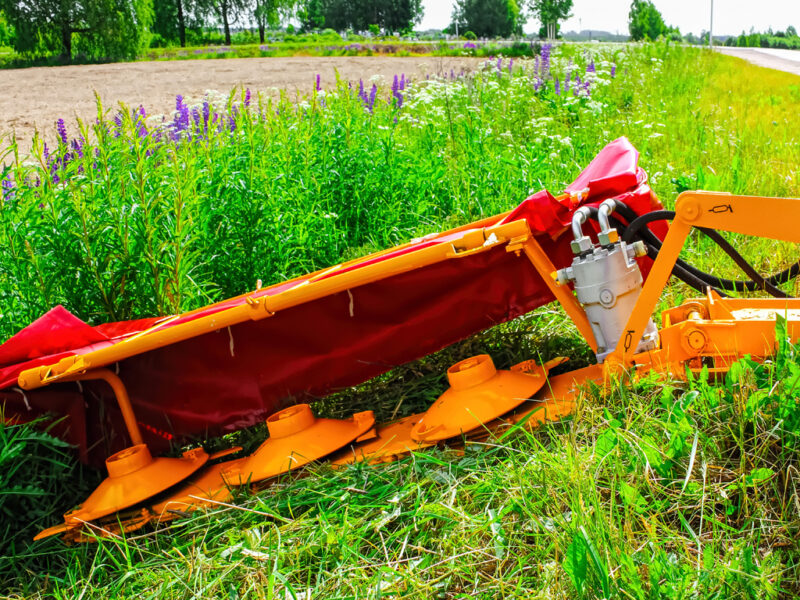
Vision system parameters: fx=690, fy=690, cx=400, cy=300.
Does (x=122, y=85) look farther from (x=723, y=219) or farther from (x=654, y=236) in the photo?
(x=723, y=219)

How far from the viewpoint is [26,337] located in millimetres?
2162

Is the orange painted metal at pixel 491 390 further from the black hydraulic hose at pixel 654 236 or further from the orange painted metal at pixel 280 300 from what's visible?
the black hydraulic hose at pixel 654 236

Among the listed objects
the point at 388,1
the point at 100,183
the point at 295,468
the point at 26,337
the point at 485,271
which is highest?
the point at 388,1

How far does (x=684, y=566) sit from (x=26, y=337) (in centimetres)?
195

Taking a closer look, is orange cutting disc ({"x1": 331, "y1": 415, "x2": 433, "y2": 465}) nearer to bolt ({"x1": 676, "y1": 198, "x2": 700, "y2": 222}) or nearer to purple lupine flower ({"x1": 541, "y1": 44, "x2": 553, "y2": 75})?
bolt ({"x1": 676, "y1": 198, "x2": 700, "y2": 222})

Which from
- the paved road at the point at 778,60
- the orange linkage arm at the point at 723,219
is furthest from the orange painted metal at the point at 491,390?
the paved road at the point at 778,60

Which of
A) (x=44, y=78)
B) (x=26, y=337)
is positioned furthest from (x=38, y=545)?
(x=44, y=78)

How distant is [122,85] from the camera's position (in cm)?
1148

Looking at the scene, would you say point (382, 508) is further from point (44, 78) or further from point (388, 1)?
point (388, 1)

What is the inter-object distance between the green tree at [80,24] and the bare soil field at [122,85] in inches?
135

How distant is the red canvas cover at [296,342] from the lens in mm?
2230

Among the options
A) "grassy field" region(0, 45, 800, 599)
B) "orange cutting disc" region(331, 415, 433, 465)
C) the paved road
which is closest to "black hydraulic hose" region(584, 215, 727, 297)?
"grassy field" region(0, 45, 800, 599)

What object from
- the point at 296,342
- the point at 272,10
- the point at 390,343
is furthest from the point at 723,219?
the point at 272,10

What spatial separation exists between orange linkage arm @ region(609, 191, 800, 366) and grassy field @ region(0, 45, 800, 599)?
0.29 m
